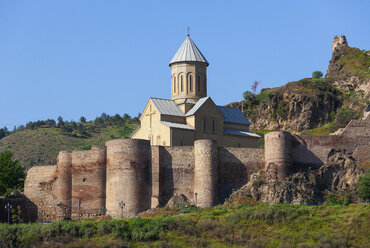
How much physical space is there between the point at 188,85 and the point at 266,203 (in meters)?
13.4

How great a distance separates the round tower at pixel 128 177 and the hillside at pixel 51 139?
102ft

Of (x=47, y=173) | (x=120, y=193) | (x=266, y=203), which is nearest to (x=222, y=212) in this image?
(x=266, y=203)

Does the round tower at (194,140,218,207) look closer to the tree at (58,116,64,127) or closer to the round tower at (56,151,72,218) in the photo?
the round tower at (56,151,72,218)

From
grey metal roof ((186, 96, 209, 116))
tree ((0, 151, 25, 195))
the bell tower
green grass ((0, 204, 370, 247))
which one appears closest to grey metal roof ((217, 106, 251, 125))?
the bell tower

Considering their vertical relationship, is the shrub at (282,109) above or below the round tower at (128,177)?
above

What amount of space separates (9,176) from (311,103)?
32.2 metres

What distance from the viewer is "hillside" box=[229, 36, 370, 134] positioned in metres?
73.4

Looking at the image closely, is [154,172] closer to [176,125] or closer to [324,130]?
[176,125]

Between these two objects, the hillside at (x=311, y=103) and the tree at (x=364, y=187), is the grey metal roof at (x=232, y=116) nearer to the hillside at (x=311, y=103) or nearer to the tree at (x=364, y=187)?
the tree at (x=364, y=187)

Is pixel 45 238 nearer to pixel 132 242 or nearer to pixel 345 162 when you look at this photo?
pixel 132 242

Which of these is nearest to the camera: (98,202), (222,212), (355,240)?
(355,240)

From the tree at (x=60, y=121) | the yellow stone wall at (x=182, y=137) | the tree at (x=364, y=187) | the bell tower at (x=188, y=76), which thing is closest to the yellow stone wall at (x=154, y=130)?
the yellow stone wall at (x=182, y=137)

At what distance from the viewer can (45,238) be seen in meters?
41.0

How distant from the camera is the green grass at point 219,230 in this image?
40.1 metres
